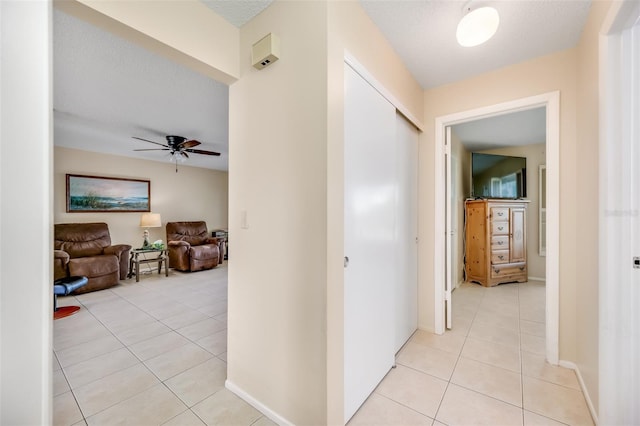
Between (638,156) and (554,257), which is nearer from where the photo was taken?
(638,156)

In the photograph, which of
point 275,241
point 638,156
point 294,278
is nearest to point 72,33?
point 275,241

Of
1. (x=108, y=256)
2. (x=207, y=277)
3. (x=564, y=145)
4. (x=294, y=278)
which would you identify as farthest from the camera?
(x=207, y=277)

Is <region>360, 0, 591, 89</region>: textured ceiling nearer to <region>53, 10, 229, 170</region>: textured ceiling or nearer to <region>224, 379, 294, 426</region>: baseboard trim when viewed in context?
<region>53, 10, 229, 170</region>: textured ceiling

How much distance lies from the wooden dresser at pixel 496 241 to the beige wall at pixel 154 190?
19.6 ft

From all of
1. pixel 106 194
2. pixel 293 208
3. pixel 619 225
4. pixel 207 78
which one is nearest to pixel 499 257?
pixel 619 225

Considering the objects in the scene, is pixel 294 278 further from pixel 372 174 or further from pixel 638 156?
pixel 638 156

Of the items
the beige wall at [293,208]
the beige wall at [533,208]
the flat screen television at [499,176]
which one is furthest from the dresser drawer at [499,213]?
the beige wall at [293,208]

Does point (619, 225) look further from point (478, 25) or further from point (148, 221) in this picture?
point (148, 221)

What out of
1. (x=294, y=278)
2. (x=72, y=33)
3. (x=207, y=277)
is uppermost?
(x=72, y=33)

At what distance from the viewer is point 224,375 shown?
6.21ft

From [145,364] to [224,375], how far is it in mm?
707

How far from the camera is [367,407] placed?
156 centimetres

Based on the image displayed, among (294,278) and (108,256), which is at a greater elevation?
(294,278)

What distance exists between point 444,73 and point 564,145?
3.65ft
